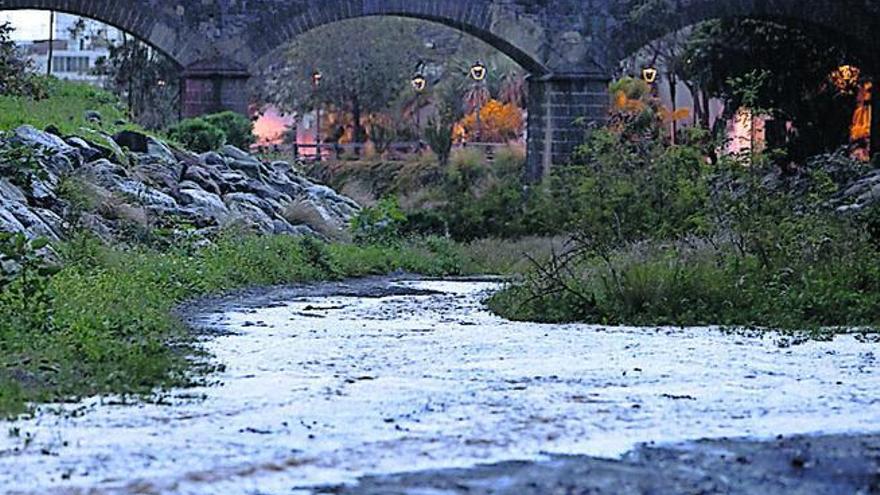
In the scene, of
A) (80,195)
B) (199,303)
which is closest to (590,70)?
(80,195)

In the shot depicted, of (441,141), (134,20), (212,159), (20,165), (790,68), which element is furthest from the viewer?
(441,141)

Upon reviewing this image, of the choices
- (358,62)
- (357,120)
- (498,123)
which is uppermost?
(358,62)

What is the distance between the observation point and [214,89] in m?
25.0

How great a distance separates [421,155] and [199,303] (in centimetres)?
2783

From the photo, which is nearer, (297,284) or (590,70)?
(297,284)

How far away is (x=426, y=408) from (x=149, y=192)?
35.2ft

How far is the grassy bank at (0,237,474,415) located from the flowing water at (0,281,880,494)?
33 cm

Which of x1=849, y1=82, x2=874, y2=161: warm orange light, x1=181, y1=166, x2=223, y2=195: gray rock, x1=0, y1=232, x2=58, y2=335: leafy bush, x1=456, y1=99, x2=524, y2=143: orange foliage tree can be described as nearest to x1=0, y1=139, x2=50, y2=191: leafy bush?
x1=0, y1=232, x2=58, y2=335: leafy bush

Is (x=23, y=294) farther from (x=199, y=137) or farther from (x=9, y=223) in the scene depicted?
(x=199, y=137)

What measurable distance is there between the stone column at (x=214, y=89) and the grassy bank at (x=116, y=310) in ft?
28.4

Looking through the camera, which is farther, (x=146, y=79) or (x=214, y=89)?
(x=146, y=79)

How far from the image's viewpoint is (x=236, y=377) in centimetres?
736

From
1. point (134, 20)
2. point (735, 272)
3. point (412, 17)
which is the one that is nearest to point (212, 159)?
point (134, 20)

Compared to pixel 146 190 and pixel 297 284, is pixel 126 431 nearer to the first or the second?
pixel 297 284
